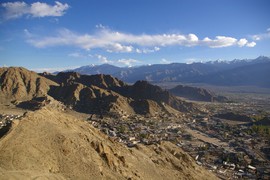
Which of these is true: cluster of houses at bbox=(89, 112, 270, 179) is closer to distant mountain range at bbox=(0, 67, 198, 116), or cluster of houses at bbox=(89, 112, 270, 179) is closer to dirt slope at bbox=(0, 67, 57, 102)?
distant mountain range at bbox=(0, 67, 198, 116)

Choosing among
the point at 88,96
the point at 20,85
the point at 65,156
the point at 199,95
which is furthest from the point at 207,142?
the point at 199,95

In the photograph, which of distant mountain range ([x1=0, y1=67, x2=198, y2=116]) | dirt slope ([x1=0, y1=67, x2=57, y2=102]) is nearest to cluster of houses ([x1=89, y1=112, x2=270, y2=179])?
distant mountain range ([x1=0, y1=67, x2=198, y2=116])

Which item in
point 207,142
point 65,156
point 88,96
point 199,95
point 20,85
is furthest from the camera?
point 199,95

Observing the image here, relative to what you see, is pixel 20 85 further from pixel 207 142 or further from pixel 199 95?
pixel 199 95

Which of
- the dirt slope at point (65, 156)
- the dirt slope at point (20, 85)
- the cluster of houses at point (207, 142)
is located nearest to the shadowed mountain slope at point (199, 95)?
the cluster of houses at point (207, 142)

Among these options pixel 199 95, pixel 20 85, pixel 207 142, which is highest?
pixel 20 85

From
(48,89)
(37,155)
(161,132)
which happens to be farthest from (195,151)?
(48,89)

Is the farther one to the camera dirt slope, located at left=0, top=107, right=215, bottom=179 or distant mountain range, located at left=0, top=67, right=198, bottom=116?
distant mountain range, located at left=0, top=67, right=198, bottom=116

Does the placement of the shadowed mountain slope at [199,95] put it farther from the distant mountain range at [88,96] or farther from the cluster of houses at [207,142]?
the cluster of houses at [207,142]
